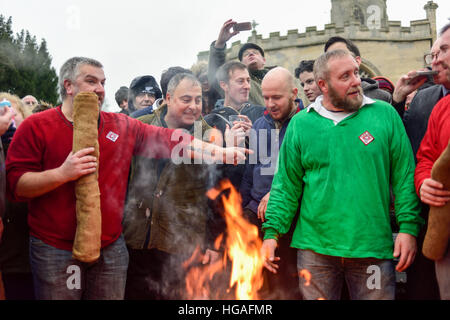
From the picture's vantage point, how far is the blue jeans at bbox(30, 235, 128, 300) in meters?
3.25

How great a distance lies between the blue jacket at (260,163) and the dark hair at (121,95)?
3777 millimetres

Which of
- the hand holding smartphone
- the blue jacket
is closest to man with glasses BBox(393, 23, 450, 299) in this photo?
the hand holding smartphone

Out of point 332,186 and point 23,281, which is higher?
point 332,186

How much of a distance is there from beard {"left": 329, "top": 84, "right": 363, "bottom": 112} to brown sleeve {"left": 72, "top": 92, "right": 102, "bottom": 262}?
1814 millimetres

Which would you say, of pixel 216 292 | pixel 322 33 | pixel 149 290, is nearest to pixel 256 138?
pixel 216 292

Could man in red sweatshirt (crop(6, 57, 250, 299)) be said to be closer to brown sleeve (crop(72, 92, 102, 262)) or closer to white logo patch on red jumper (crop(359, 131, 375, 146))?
brown sleeve (crop(72, 92, 102, 262))

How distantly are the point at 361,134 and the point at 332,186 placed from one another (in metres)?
0.44

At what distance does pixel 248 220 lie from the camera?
4.08 m

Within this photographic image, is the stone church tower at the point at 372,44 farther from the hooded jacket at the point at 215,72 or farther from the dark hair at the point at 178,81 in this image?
the dark hair at the point at 178,81

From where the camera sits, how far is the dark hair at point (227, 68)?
16.9 ft

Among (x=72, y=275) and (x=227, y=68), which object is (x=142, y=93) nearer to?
(x=227, y=68)

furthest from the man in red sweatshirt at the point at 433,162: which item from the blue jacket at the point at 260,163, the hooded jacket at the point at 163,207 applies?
the hooded jacket at the point at 163,207

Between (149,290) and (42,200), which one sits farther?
(149,290)
